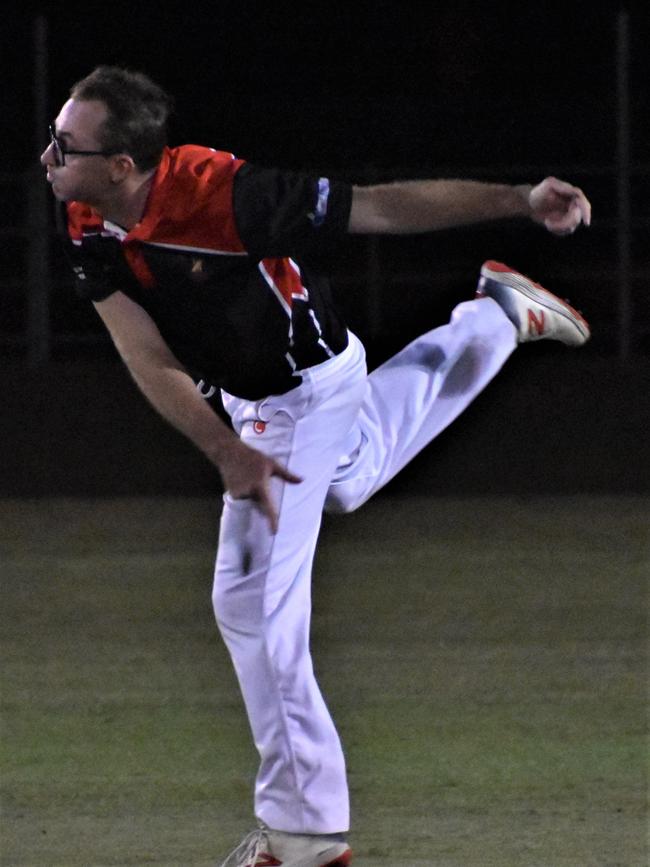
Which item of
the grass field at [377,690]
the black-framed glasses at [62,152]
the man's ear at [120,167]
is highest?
the black-framed glasses at [62,152]

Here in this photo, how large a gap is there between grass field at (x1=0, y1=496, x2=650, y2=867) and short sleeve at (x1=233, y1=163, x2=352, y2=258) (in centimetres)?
160

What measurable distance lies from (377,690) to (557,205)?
2.80m

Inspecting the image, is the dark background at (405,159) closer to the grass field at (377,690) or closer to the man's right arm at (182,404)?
the grass field at (377,690)

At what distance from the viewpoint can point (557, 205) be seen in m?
4.43

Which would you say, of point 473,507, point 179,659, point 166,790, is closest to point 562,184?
point 166,790

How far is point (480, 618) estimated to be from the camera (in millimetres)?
8172

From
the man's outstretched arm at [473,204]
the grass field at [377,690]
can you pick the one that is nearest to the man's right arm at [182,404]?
the man's outstretched arm at [473,204]

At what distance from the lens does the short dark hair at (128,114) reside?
14.6 feet

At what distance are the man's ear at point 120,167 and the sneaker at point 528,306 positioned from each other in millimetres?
1574

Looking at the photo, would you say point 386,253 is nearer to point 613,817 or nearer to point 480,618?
point 480,618

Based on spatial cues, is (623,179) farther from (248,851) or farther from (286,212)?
(248,851)

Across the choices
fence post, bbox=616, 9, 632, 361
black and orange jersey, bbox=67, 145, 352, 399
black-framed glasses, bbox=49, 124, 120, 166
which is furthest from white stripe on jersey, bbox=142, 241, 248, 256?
fence post, bbox=616, 9, 632, 361

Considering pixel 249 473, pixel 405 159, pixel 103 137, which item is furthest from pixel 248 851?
pixel 405 159

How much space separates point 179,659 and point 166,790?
1970 millimetres
